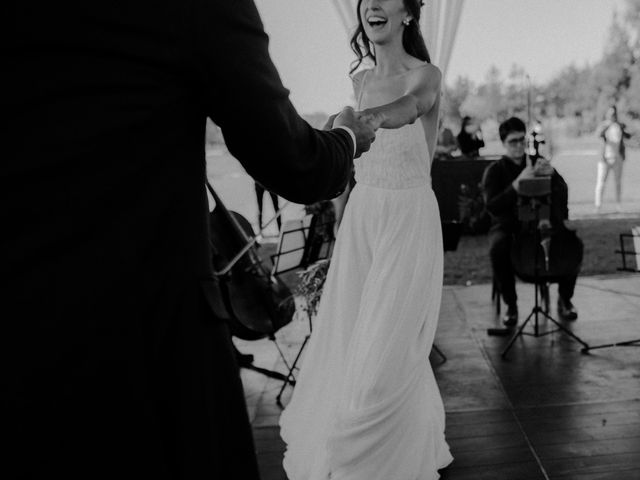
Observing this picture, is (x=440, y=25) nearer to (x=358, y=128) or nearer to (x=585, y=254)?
(x=585, y=254)

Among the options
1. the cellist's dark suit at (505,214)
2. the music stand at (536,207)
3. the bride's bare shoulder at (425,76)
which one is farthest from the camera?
the cellist's dark suit at (505,214)

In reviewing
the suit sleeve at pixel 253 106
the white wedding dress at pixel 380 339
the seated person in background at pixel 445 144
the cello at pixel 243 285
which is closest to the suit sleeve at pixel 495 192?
the cello at pixel 243 285

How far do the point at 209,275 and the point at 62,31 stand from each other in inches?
17.7

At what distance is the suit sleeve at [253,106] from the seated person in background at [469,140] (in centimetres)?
926

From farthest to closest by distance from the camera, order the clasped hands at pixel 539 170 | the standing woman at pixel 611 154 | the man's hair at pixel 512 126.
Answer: the standing woman at pixel 611 154 → the man's hair at pixel 512 126 → the clasped hands at pixel 539 170

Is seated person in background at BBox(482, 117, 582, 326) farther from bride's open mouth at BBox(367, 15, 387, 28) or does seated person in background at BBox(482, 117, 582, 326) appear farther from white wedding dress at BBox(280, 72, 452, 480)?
bride's open mouth at BBox(367, 15, 387, 28)

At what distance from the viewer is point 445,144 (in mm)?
10438

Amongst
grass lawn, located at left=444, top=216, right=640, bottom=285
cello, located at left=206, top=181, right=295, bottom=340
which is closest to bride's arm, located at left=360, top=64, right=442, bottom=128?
cello, located at left=206, top=181, right=295, bottom=340

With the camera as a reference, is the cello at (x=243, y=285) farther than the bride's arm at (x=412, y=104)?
Yes

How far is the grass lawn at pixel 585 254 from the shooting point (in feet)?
22.5

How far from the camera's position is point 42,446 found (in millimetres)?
1006

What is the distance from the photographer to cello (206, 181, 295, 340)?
3373 mm

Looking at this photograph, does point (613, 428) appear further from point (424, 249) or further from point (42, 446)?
point (42, 446)

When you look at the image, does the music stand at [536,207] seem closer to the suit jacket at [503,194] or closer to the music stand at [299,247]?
the suit jacket at [503,194]
